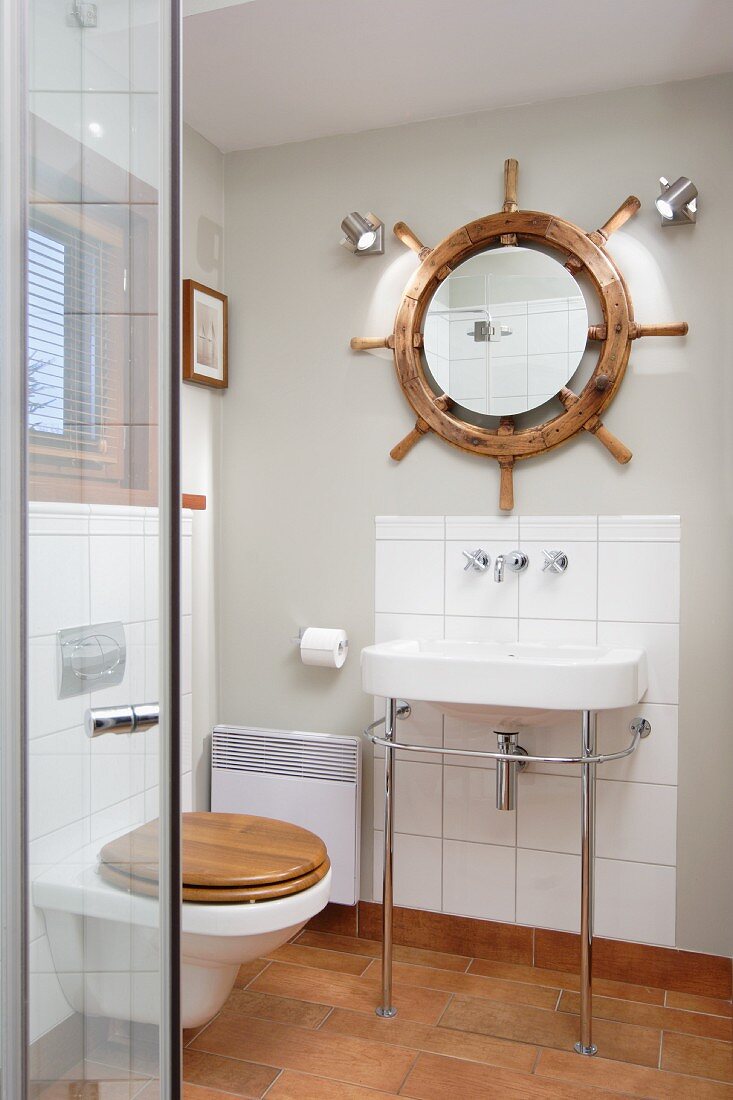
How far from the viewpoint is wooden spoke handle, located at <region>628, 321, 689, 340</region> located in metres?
2.21

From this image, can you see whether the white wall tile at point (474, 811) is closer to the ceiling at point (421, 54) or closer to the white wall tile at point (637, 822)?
the white wall tile at point (637, 822)

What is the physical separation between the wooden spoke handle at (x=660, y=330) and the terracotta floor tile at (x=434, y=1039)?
68.9 inches

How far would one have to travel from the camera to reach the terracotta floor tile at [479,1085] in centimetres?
180

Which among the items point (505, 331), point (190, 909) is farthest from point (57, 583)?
point (505, 331)

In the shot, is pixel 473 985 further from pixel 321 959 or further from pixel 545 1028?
pixel 321 959

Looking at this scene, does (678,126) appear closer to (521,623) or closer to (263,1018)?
(521,623)

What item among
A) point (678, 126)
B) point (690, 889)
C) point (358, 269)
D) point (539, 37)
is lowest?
point (690, 889)

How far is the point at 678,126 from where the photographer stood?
2.24 meters

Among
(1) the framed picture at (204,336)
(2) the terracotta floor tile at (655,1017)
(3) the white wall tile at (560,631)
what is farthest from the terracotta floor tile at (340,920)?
(1) the framed picture at (204,336)

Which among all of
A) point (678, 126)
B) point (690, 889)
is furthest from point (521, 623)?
point (678, 126)

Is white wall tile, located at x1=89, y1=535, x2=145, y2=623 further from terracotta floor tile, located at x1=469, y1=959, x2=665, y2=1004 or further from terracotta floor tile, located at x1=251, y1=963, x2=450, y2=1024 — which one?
terracotta floor tile, located at x1=469, y1=959, x2=665, y2=1004

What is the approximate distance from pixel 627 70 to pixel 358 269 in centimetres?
87

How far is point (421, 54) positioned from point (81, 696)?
2075mm

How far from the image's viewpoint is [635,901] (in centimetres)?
228
